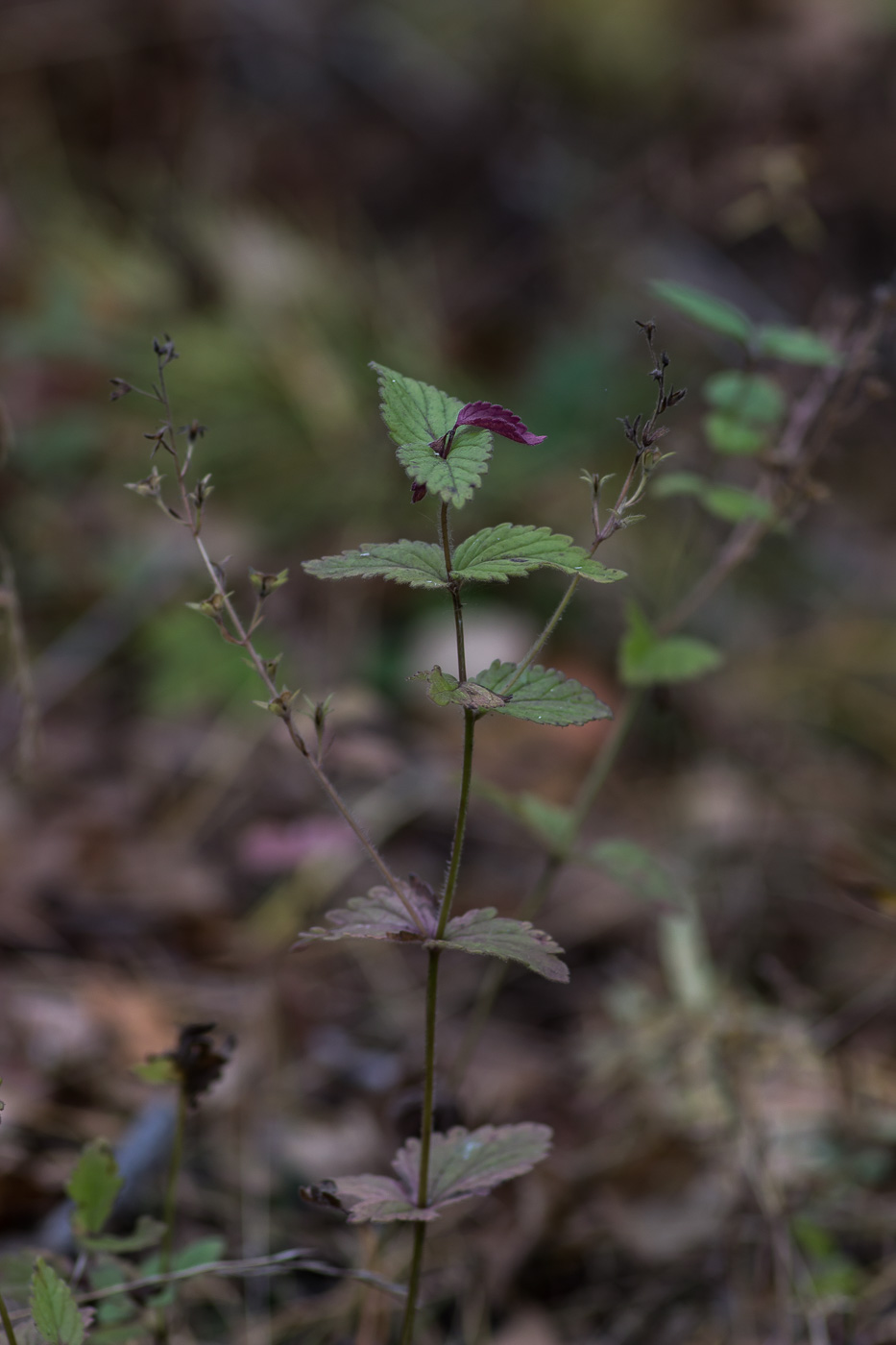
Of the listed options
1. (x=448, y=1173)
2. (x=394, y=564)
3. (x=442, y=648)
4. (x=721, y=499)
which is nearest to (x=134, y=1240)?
(x=448, y=1173)

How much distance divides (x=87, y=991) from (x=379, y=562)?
1.28 metres

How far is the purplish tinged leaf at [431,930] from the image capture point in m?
0.79

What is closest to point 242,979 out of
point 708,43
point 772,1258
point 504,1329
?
point 504,1329

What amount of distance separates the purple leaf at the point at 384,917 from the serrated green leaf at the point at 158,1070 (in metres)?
0.27

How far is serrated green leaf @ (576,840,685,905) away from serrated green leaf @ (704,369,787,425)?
1.86 ft

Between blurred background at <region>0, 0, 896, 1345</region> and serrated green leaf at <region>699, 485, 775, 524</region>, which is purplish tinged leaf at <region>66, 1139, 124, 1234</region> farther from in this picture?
serrated green leaf at <region>699, 485, 775, 524</region>

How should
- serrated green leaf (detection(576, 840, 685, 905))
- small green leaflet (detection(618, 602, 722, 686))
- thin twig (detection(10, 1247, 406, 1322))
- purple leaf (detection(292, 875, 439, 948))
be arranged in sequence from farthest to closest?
1. serrated green leaf (detection(576, 840, 685, 905))
2. small green leaflet (detection(618, 602, 722, 686))
3. thin twig (detection(10, 1247, 406, 1322))
4. purple leaf (detection(292, 875, 439, 948))

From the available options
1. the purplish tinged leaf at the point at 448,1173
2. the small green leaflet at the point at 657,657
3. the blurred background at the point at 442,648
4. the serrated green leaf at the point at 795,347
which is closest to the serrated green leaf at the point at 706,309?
the serrated green leaf at the point at 795,347

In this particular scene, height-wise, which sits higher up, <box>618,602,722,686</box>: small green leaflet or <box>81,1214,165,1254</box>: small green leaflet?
<box>618,602,722,686</box>: small green leaflet

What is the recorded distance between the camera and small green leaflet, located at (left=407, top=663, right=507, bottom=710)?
0.74 metres

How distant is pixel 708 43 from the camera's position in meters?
5.03

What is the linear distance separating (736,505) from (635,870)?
1.51 ft

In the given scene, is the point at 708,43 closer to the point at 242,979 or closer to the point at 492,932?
the point at 242,979

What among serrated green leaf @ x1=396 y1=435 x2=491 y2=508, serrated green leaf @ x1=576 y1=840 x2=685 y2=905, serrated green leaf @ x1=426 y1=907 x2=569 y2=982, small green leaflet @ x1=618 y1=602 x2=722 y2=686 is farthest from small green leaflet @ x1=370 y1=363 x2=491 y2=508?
serrated green leaf @ x1=576 y1=840 x2=685 y2=905
